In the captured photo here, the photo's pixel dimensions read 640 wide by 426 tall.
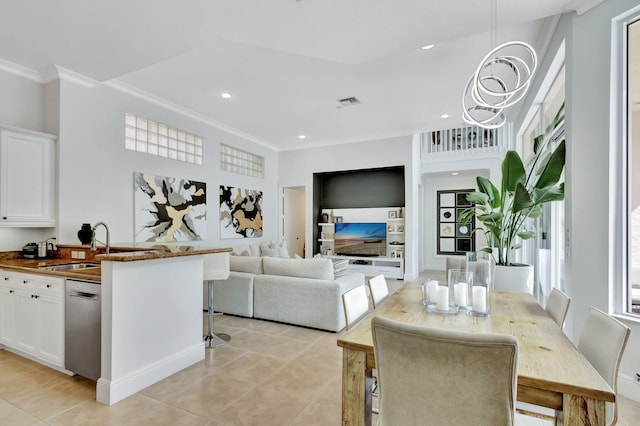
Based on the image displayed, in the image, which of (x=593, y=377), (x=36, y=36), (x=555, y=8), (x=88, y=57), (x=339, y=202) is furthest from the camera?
(x=339, y=202)

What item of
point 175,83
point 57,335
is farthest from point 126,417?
point 175,83

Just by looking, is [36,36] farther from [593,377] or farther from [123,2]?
[593,377]

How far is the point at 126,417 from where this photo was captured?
6.92 ft

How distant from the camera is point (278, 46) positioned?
307 centimetres

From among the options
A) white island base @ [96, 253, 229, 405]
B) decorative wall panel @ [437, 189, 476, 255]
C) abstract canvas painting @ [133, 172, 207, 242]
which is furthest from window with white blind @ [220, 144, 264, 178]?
decorative wall panel @ [437, 189, 476, 255]

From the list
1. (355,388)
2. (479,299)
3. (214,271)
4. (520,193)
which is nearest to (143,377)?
(214,271)

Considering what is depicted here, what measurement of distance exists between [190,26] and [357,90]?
A: 2.56 meters

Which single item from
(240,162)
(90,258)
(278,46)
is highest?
(278,46)

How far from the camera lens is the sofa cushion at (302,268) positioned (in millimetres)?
3949

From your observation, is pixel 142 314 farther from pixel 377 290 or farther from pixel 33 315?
pixel 377 290

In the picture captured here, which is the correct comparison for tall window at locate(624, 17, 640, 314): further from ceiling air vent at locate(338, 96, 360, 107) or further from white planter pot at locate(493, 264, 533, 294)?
ceiling air vent at locate(338, 96, 360, 107)

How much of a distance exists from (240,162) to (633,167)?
6.39 meters

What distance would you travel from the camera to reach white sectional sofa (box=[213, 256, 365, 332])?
3781mm

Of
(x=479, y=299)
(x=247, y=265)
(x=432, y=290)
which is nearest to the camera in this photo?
(x=479, y=299)
